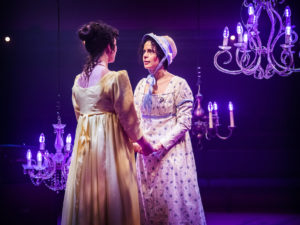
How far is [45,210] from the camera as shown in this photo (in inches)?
127

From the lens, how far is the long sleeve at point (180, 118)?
283 cm

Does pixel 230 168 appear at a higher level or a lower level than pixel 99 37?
lower

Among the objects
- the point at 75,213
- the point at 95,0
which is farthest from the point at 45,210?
the point at 95,0

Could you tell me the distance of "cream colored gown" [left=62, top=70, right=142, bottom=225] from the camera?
2.27 metres

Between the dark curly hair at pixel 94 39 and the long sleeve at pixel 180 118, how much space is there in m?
0.72

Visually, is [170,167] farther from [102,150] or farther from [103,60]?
[103,60]

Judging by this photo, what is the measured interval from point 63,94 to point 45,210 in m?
3.46

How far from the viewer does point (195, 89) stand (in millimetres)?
6500

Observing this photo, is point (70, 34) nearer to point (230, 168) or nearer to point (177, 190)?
point (230, 168)

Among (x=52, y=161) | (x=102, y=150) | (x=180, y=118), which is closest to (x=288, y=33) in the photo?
(x=180, y=118)

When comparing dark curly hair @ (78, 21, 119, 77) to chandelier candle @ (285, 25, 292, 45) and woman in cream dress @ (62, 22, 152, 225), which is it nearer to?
woman in cream dress @ (62, 22, 152, 225)

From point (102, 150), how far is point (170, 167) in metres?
0.73

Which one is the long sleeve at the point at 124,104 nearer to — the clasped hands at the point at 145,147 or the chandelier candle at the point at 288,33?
the clasped hands at the point at 145,147

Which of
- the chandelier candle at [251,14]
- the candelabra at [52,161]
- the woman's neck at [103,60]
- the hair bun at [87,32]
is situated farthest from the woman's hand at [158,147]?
the chandelier candle at [251,14]
